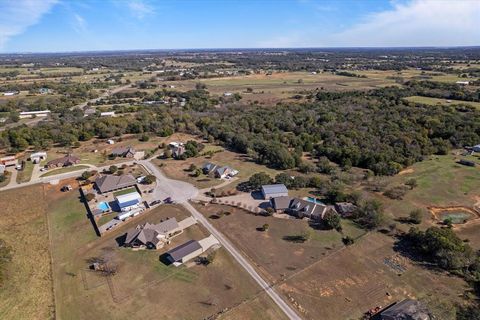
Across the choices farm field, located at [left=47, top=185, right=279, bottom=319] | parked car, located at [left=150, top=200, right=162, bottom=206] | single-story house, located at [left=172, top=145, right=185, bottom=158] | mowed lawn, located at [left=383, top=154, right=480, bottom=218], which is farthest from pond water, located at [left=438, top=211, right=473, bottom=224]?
single-story house, located at [left=172, top=145, right=185, bottom=158]

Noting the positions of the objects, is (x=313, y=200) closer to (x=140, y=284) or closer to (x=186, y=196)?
(x=186, y=196)

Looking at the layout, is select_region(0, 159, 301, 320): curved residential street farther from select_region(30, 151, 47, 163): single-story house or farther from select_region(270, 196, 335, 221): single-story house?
select_region(270, 196, 335, 221): single-story house

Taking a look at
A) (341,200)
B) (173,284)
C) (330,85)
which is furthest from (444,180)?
(330,85)

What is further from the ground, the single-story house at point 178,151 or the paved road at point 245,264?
the single-story house at point 178,151

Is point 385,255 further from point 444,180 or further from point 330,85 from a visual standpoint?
point 330,85

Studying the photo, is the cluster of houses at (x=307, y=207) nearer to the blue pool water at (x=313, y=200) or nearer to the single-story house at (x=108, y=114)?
the blue pool water at (x=313, y=200)

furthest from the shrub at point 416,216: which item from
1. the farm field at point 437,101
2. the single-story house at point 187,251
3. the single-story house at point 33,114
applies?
the single-story house at point 33,114
